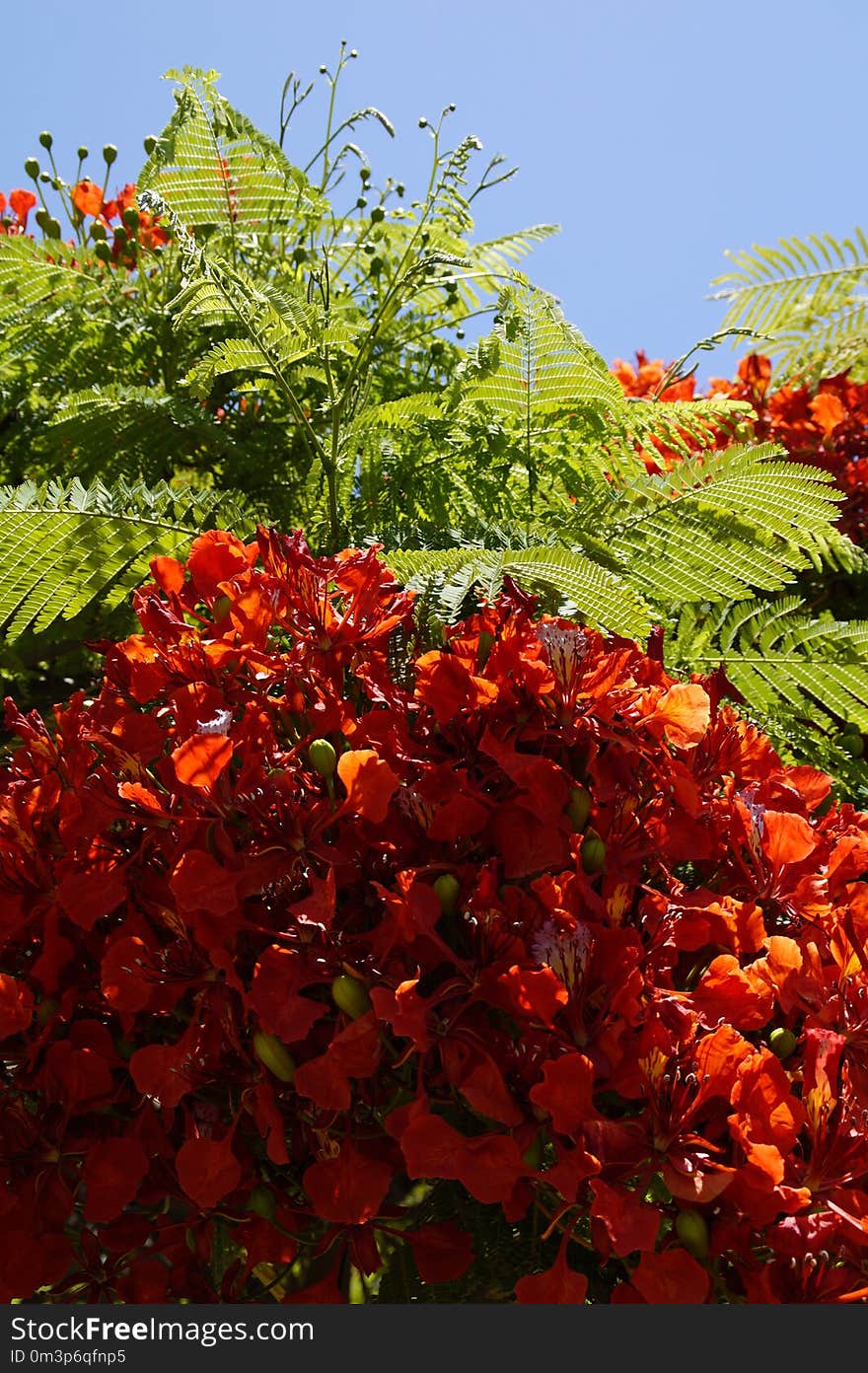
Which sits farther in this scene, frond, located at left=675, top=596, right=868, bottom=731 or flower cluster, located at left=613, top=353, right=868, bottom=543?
flower cluster, located at left=613, top=353, right=868, bottom=543

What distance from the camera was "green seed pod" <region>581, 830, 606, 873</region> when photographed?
1.18 m

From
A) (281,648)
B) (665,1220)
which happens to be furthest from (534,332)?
(665,1220)

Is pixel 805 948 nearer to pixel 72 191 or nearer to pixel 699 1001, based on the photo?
pixel 699 1001

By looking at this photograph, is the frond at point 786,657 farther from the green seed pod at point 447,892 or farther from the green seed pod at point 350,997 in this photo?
the green seed pod at point 350,997

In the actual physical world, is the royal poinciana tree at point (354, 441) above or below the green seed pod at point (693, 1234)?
above

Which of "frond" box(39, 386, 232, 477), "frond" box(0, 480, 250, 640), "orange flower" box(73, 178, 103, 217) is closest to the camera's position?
"frond" box(0, 480, 250, 640)

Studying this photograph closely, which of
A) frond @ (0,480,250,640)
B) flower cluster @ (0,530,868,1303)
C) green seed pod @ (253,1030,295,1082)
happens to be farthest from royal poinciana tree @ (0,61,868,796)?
green seed pod @ (253,1030,295,1082)

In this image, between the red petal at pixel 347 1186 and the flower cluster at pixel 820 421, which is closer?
the red petal at pixel 347 1186

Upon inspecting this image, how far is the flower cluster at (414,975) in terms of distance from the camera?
3.40ft

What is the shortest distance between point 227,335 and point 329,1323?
1.65 m

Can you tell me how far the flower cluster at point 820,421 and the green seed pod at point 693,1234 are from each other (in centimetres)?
218

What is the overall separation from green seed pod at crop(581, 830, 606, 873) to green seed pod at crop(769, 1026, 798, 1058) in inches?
9.1

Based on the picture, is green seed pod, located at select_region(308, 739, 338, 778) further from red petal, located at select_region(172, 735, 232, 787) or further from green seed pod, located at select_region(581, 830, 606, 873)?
green seed pod, located at select_region(581, 830, 606, 873)

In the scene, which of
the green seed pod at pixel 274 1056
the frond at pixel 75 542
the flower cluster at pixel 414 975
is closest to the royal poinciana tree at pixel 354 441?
the frond at pixel 75 542
